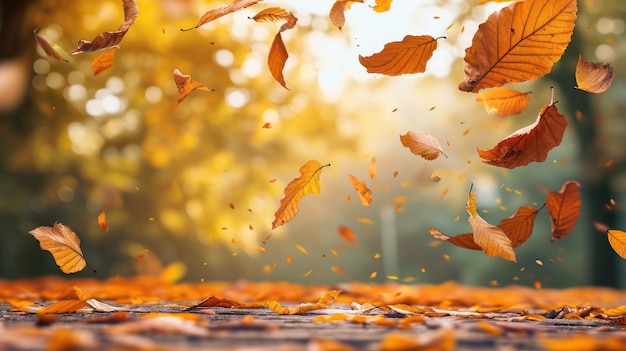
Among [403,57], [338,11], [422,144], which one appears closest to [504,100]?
[422,144]

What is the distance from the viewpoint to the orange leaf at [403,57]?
2.22 m

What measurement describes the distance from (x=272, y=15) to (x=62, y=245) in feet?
3.90

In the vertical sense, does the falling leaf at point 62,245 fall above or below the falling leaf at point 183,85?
below

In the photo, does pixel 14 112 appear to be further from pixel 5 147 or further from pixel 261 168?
pixel 261 168

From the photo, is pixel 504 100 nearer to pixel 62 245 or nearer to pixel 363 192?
pixel 363 192

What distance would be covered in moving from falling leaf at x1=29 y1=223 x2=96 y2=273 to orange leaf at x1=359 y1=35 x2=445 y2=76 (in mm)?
1300

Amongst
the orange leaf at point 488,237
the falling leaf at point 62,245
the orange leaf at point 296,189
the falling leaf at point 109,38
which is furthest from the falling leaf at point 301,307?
the falling leaf at point 109,38

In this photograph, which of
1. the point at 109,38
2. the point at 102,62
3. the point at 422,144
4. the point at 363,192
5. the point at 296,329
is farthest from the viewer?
the point at 363,192

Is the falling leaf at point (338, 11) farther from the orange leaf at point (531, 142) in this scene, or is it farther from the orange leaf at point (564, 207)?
the orange leaf at point (564, 207)

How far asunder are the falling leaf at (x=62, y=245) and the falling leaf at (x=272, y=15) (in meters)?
1.08

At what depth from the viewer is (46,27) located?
786cm

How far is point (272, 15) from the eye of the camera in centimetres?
228

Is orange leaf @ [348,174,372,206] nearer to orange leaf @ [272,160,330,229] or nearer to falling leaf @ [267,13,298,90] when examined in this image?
orange leaf @ [272,160,330,229]

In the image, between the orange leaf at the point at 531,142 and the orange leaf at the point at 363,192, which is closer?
the orange leaf at the point at 531,142
